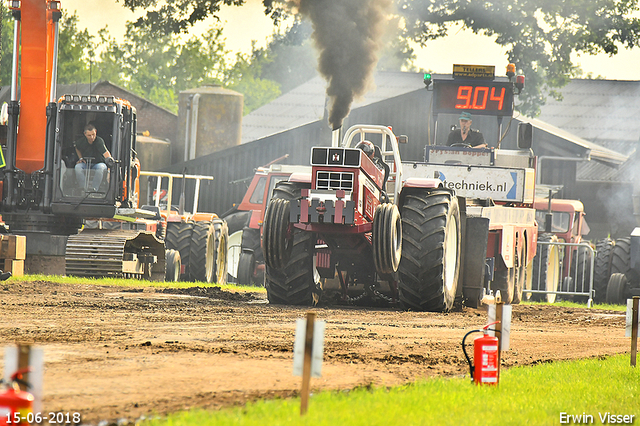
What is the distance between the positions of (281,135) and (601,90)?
25777 mm

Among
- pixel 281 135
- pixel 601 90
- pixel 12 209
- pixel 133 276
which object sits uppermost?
pixel 601 90

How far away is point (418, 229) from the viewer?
41.0 feet

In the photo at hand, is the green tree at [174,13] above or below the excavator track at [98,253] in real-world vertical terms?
above

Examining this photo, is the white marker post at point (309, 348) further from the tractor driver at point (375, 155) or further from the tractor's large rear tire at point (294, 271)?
the tractor driver at point (375, 155)

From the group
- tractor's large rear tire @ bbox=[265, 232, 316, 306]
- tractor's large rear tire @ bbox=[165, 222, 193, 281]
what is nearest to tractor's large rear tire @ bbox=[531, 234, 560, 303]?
tractor's large rear tire @ bbox=[165, 222, 193, 281]

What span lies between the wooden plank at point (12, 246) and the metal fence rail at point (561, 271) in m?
10.0

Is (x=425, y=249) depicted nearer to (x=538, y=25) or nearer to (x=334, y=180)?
(x=334, y=180)

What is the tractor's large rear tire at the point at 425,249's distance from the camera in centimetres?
1241

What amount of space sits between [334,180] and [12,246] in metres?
6.08

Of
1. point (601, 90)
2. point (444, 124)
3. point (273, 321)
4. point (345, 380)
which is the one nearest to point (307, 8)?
point (273, 321)

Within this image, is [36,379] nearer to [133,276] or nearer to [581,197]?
[133,276]

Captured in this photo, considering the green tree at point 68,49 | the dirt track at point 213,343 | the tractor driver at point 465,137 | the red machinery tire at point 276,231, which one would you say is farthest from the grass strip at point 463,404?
the green tree at point 68,49

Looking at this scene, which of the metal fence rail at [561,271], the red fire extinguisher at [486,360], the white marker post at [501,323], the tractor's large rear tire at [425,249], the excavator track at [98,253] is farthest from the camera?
the metal fence rail at [561,271]

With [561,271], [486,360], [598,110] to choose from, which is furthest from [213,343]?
[598,110]
